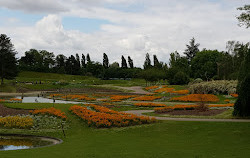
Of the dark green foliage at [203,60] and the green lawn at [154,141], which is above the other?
the dark green foliage at [203,60]

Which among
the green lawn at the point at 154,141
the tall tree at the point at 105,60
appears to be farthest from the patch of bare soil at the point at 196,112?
the tall tree at the point at 105,60

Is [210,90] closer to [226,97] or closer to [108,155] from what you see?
[226,97]

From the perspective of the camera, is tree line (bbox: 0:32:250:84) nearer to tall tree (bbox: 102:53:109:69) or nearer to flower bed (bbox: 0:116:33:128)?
tall tree (bbox: 102:53:109:69)

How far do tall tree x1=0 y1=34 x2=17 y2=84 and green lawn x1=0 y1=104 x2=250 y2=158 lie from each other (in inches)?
2089

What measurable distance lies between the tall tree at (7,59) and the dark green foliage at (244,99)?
60.4m

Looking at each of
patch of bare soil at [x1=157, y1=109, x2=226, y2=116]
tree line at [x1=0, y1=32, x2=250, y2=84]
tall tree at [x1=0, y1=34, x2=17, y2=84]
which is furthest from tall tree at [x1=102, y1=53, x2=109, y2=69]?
patch of bare soil at [x1=157, y1=109, x2=226, y2=116]

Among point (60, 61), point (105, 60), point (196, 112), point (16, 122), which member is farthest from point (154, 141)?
point (60, 61)

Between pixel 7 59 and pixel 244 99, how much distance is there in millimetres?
63462

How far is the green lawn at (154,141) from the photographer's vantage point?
10.2 m

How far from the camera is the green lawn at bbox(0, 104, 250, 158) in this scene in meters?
10.2

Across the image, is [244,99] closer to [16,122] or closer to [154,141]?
[154,141]

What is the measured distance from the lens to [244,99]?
61.5 ft

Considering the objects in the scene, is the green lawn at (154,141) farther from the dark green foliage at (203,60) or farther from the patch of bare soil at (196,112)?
the dark green foliage at (203,60)

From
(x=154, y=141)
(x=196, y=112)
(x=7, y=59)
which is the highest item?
(x=7, y=59)
